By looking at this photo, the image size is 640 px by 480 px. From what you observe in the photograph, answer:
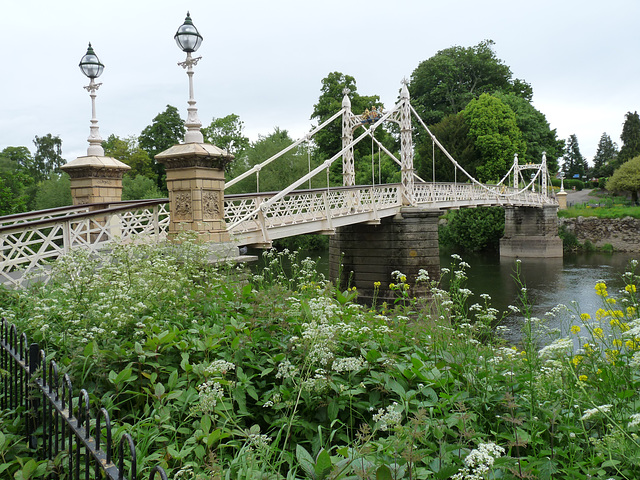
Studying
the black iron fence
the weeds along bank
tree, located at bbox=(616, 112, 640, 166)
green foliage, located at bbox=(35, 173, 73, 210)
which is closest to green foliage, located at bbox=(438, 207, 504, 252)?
tree, located at bbox=(616, 112, 640, 166)

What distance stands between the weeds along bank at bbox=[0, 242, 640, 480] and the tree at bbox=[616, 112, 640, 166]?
55.3m

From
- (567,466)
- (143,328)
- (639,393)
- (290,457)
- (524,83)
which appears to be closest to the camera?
(567,466)

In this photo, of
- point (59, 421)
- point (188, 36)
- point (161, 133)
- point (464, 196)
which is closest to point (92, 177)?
point (188, 36)

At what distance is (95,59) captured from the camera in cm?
1007

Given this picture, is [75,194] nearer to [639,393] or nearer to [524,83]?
[639,393]

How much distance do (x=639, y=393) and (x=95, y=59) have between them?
32.7ft

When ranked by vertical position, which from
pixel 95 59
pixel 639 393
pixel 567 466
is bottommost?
pixel 567 466

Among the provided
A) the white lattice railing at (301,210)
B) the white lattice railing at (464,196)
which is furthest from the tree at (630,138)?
the white lattice railing at (301,210)

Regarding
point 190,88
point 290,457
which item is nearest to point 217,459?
point 290,457

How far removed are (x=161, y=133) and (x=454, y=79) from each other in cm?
2382

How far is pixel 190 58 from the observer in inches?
307

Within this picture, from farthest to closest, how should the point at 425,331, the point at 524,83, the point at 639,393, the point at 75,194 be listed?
the point at 524,83
the point at 75,194
the point at 425,331
the point at 639,393

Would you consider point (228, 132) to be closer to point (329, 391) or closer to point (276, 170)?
point (276, 170)

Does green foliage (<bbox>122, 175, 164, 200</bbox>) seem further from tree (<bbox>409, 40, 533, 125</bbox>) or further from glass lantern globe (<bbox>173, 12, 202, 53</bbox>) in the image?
glass lantern globe (<bbox>173, 12, 202, 53</bbox>)
